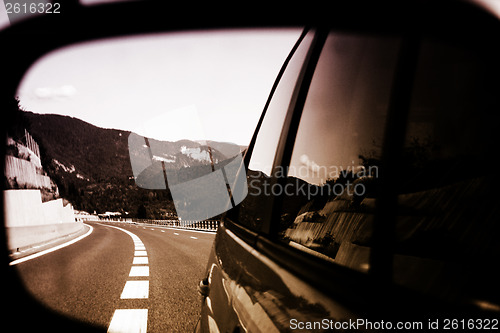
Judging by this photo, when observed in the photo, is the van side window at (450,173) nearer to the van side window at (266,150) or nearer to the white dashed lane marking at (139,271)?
the van side window at (266,150)

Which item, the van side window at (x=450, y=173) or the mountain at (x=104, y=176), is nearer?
the van side window at (x=450, y=173)

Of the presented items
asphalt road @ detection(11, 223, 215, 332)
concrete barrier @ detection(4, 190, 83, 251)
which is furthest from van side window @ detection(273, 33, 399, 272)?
concrete barrier @ detection(4, 190, 83, 251)

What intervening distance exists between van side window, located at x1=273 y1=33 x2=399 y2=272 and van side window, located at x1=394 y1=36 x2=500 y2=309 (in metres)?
0.17

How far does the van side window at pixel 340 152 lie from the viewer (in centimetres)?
141

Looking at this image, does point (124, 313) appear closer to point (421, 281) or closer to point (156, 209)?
point (421, 281)

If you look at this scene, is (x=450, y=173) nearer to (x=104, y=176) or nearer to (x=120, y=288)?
(x=120, y=288)

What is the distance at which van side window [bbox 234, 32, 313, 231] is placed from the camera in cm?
215

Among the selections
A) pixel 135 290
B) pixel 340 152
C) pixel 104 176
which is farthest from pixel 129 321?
pixel 104 176

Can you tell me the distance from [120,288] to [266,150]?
5.37m

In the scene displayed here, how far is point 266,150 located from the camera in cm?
249

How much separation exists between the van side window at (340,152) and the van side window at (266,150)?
0.65 feet

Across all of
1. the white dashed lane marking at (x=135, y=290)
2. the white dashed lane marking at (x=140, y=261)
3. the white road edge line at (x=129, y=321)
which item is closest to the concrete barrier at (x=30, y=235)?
the white dashed lane marking at (x=140, y=261)

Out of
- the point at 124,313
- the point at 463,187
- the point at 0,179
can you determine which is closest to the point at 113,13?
the point at 0,179

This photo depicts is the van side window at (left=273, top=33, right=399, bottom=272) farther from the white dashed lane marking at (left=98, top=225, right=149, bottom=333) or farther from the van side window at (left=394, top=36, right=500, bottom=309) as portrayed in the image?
the white dashed lane marking at (left=98, top=225, right=149, bottom=333)
